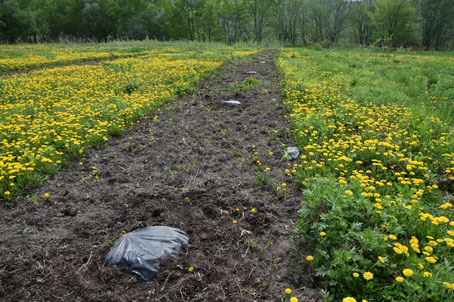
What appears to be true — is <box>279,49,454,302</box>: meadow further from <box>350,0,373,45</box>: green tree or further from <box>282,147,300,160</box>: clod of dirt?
<box>350,0,373,45</box>: green tree

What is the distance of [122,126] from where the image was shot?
20.2 ft

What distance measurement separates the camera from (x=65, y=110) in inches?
271

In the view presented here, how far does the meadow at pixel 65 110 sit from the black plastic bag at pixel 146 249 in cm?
205

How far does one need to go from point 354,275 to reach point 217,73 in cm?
1156

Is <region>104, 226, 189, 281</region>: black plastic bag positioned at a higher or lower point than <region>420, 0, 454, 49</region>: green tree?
lower

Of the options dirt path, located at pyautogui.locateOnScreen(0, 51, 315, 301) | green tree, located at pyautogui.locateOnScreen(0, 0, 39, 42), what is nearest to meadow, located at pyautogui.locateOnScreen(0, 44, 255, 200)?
dirt path, located at pyautogui.locateOnScreen(0, 51, 315, 301)

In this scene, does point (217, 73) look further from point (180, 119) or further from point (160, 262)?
point (160, 262)

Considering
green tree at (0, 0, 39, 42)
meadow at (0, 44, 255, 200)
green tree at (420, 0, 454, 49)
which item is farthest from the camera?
green tree at (420, 0, 454, 49)

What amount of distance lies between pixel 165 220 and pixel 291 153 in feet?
8.56

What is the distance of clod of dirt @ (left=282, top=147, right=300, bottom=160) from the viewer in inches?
186

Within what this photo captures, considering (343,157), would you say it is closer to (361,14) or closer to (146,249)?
(146,249)

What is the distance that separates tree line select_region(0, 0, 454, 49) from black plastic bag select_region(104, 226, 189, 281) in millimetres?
45580


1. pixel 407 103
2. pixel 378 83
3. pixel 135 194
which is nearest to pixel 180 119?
pixel 135 194

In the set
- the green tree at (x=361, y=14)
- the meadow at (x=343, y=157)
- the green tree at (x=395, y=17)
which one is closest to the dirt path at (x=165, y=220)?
the meadow at (x=343, y=157)
